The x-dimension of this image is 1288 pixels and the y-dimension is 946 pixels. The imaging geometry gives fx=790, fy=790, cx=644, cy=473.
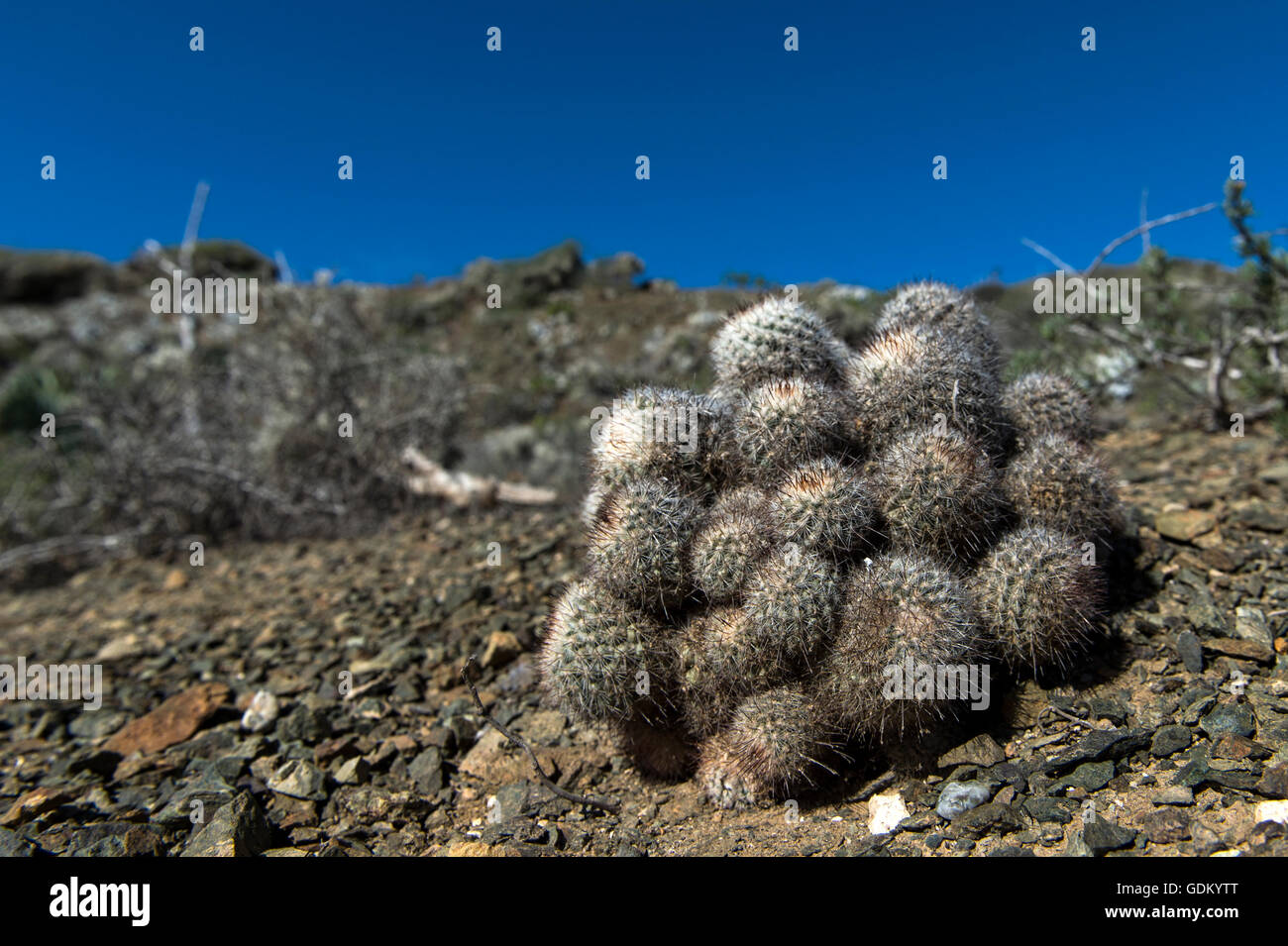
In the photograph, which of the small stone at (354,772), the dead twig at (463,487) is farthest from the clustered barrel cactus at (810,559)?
the dead twig at (463,487)

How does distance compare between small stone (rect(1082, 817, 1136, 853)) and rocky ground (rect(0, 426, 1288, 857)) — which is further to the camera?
rocky ground (rect(0, 426, 1288, 857))

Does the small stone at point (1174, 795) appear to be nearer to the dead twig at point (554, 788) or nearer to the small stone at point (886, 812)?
the small stone at point (886, 812)

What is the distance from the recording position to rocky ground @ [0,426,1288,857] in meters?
2.64

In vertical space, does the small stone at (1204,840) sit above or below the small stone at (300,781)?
above

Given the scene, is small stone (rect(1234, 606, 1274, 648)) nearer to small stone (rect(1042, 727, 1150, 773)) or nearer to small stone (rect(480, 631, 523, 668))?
small stone (rect(1042, 727, 1150, 773))

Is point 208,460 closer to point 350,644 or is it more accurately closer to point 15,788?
point 350,644

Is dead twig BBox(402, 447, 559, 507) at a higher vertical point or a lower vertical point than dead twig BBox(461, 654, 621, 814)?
higher

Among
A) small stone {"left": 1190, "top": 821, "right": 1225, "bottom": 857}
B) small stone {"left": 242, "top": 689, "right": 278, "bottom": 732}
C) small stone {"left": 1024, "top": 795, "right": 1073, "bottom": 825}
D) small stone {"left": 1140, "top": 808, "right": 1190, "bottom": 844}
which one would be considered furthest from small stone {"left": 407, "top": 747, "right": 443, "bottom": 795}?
small stone {"left": 1190, "top": 821, "right": 1225, "bottom": 857}

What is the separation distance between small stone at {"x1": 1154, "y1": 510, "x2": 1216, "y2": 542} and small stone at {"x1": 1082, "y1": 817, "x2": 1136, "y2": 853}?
2175 millimetres

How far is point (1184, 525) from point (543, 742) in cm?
344

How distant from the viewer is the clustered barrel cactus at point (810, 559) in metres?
2.80

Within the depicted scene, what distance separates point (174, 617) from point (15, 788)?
2196mm

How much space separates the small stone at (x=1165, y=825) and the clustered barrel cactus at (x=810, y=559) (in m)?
0.64
